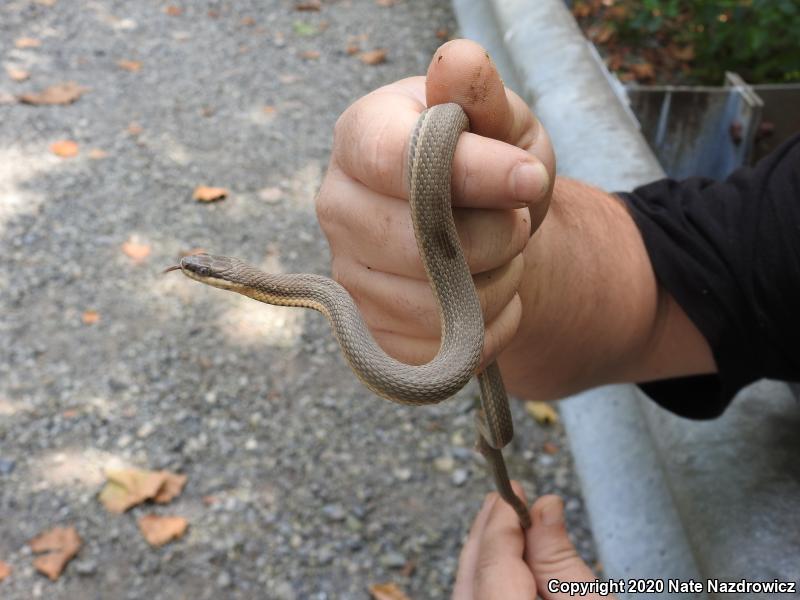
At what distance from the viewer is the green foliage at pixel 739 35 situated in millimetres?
3551

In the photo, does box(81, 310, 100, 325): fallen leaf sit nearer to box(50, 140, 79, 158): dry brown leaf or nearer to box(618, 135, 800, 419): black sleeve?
box(50, 140, 79, 158): dry brown leaf

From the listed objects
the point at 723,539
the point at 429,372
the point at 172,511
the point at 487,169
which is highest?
the point at 487,169

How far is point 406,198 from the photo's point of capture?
157 centimetres

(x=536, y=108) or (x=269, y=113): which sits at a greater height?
(x=536, y=108)

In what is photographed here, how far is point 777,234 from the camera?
7.06 feet

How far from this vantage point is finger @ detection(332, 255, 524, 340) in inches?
66.3

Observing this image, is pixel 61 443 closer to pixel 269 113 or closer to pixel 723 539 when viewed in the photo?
pixel 723 539

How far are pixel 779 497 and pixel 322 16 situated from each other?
5697mm

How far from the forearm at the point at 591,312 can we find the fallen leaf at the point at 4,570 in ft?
6.02

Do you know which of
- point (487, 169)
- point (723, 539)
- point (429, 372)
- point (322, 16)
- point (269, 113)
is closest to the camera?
point (487, 169)

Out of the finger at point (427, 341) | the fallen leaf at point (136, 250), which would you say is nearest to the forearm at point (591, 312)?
the finger at point (427, 341)

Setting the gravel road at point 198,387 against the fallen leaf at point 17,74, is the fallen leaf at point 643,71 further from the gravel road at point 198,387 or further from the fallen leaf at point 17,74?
the fallen leaf at point 17,74

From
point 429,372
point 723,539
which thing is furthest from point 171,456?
point 723,539

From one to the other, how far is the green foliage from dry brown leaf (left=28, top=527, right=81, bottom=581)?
132 inches
